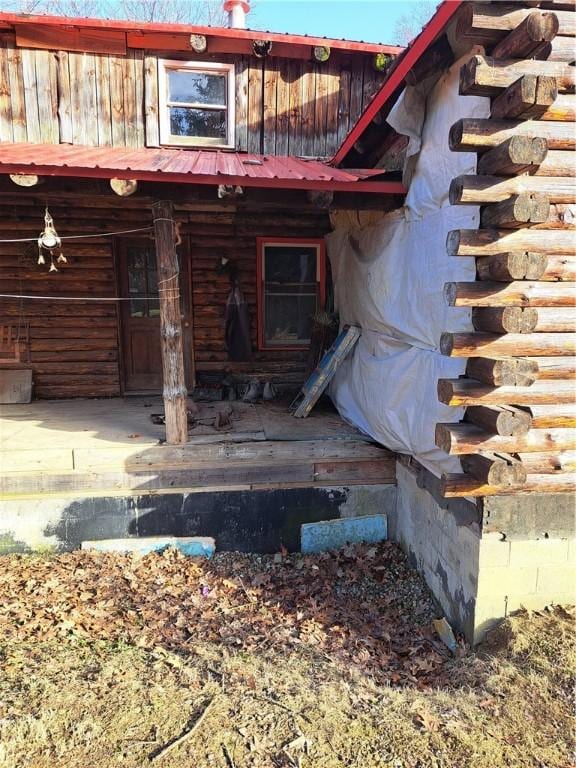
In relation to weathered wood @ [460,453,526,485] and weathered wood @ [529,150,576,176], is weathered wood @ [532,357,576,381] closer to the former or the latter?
weathered wood @ [460,453,526,485]

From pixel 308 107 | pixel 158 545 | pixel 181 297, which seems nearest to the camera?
pixel 158 545

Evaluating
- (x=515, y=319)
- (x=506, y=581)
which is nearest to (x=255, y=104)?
(x=515, y=319)

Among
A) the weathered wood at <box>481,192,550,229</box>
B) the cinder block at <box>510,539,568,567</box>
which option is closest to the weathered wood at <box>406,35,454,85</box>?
the weathered wood at <box>481,192,550,229</box>

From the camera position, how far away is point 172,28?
614cm

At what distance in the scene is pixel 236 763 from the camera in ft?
7.73

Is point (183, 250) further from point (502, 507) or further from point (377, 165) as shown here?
point (502, 507)

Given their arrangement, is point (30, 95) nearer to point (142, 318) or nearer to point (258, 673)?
point (142, 318)

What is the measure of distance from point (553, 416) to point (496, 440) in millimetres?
449

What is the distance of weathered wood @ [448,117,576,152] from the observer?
270 cm

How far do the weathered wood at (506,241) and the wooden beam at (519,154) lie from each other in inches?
13.7

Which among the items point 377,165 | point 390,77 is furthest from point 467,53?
point 377,165

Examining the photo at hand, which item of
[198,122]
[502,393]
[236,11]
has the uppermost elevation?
[236,11]

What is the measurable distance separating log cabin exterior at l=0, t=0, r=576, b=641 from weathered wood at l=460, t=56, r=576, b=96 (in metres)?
0.01

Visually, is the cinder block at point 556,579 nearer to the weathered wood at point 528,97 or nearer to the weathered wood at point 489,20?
the weathered wood at point 528,97
